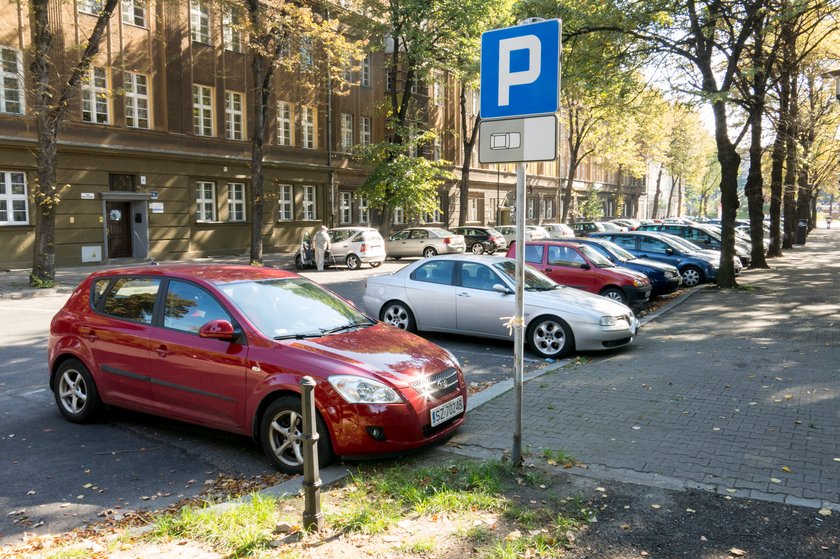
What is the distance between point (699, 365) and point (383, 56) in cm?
3295

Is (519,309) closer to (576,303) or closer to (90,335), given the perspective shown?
(90,335)

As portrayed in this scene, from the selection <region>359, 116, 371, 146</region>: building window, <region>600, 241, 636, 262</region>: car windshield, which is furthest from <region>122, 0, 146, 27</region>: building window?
<region>600, 241, 636, 262</region>: car windshield

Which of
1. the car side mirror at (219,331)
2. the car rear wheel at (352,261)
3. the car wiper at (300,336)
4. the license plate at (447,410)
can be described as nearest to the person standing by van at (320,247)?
the car rear wheel at (352,261)

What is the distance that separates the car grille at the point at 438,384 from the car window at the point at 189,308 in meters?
1.72

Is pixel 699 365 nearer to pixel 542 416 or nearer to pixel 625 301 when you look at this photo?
pixel 542 416

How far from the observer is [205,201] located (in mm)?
28703

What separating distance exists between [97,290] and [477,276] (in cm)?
556

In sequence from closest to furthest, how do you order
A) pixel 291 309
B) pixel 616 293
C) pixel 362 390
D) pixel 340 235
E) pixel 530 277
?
pixel 362 390 < pixel 291 309 < pixel 530 277 < pixel 616 293 < pixel 340 235

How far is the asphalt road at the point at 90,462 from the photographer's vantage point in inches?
180

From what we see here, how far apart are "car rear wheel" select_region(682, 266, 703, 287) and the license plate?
1541cm

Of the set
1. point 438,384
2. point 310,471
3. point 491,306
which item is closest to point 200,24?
point 491,306

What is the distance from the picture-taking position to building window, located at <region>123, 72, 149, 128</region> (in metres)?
25.1

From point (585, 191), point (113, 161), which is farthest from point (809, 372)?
point (585, 191)

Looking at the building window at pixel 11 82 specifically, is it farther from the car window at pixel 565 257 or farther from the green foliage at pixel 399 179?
the car window at pixel 565 257
